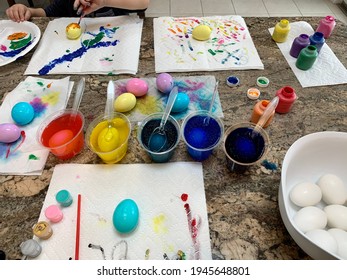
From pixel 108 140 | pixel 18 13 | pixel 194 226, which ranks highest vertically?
pixel 18 13

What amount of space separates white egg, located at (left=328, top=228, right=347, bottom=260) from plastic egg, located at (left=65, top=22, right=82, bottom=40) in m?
1.07

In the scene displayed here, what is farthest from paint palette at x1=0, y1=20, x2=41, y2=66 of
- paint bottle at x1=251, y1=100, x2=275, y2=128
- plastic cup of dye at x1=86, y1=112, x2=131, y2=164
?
paint bottle at x1=251, y1=100, x2=275, y2=128

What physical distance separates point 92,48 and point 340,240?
3.23 ft

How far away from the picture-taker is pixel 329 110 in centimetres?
81

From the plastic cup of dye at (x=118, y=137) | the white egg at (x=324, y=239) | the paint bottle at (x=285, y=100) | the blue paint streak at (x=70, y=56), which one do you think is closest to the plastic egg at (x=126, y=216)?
the plastic cup of dye at (x=118, y=137)

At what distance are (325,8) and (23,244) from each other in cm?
306

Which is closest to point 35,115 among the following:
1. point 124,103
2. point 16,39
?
point 124,103

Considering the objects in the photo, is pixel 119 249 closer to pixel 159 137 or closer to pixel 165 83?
pixel 159 137

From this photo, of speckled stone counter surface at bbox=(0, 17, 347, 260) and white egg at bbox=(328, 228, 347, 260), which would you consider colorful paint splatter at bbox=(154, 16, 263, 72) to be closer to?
speckled stone counter surface at bbox=(0, 17, 347, 260)

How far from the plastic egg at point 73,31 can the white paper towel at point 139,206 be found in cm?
62

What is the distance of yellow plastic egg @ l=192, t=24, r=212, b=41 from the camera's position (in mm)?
1040

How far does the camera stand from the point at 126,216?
56 centimetres

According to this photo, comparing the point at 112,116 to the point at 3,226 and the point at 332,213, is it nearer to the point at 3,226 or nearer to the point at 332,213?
the point at 3,226

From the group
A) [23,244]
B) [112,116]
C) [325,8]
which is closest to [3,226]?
[23,244]
